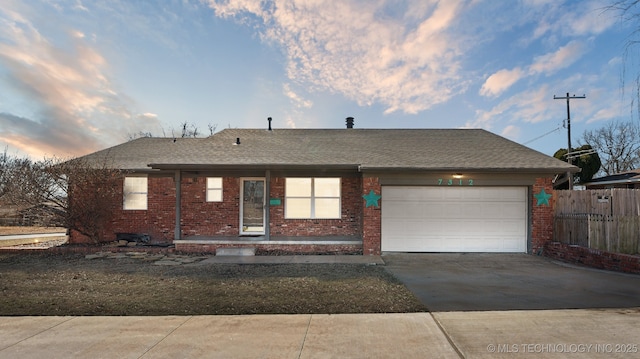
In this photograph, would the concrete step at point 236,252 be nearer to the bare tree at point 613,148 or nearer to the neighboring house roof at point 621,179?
the neighboring house roof at point 621,179

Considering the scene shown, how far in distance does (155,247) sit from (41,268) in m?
3.15

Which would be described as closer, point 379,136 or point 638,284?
point 638,284

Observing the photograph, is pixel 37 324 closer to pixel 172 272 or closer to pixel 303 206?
pixel 172 272

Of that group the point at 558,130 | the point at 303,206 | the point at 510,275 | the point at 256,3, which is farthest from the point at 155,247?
the point at 558,130

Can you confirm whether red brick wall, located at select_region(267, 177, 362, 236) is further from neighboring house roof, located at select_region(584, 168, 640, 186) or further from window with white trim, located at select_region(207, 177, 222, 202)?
neighboring house roof, located at select_region(584, 168, 640, 186)

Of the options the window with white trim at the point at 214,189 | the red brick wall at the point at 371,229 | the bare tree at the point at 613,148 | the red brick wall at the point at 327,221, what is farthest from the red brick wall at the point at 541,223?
the bare tree at the point at 613,148

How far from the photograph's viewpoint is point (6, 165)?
26.9 m

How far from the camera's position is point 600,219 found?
844 cm

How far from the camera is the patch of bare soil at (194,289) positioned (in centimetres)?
507

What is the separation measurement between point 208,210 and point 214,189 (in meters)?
0.78

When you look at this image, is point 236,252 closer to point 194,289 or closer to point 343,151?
point 194,289

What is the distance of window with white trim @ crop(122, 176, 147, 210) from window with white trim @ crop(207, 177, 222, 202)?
249 cm

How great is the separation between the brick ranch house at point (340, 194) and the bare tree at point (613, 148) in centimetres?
2868

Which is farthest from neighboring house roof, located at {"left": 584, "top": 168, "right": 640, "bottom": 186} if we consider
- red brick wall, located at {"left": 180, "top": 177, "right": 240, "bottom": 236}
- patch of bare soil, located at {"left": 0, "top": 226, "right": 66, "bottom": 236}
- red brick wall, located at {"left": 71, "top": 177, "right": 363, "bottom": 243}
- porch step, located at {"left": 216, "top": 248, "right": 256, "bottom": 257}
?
patch of bare soil, located at {"left": 0, "top": 226, "right": 66, "bottom": 236}
